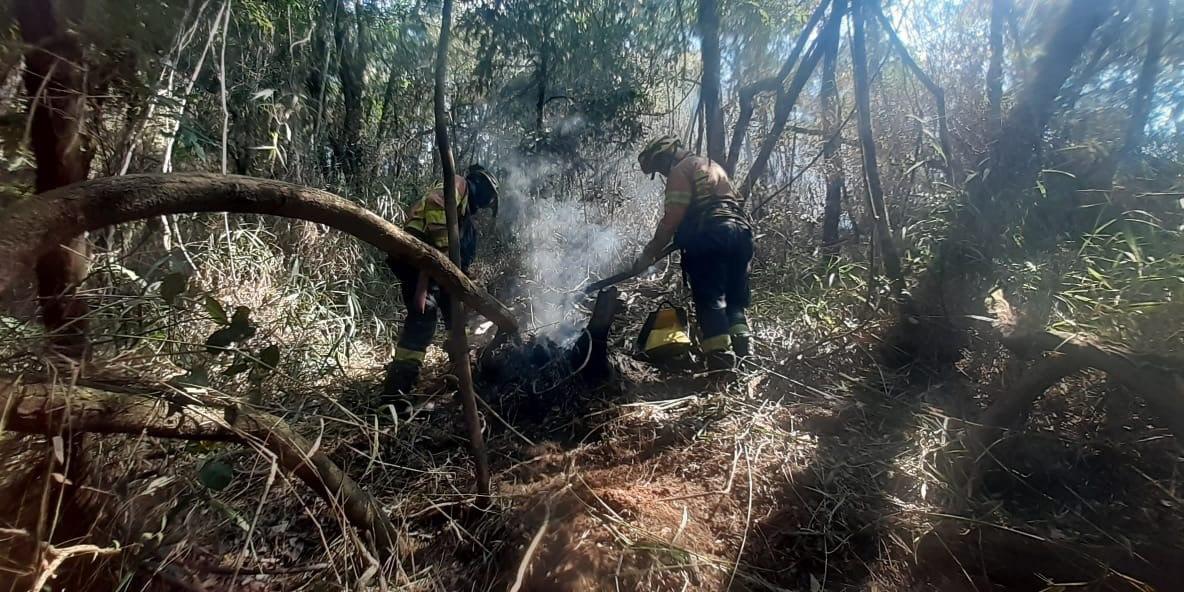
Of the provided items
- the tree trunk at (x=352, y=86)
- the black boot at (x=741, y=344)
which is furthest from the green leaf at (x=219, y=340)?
the tree trunk at (x=352, y=86)

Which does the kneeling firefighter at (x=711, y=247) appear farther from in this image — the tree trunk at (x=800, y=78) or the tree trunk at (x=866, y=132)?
the tree trunk at (x=866, y=132)

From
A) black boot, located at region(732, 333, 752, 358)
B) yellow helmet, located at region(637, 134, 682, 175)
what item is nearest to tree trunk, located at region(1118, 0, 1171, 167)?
black boot, located at region(732, 333, 752, 358)

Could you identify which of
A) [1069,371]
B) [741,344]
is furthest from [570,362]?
[1069,371]

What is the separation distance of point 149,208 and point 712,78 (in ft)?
16.7

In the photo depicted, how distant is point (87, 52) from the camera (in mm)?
1469

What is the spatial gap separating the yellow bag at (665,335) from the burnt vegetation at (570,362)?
129mm

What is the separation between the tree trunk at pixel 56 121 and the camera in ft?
4.33

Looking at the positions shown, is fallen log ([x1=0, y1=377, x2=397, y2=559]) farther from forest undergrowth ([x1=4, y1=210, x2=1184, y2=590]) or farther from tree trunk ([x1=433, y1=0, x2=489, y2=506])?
tree trunk ([x1=433, y1=0, x2=489, y2=506])

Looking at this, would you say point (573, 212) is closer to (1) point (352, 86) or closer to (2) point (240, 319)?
(1) point (352, 86)

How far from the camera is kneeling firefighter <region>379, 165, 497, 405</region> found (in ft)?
10.6

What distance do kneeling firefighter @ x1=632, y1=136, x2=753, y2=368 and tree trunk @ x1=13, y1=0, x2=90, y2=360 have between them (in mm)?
2920

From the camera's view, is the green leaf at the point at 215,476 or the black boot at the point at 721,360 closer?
the green leaf at the point at 215,476

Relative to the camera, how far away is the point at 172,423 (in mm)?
1211

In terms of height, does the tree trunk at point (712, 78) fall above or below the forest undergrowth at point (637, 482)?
above
